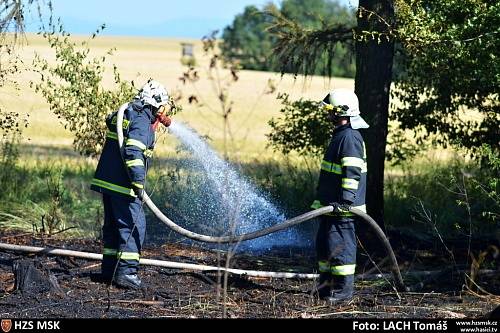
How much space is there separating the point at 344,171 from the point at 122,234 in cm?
197

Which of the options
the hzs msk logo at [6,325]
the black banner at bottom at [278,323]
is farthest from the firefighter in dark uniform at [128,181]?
the hzs msk logo at [6,325]

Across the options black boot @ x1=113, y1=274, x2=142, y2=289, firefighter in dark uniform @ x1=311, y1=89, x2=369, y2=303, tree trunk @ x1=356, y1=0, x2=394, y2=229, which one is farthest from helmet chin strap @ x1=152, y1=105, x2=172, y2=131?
tree trunk @ x1=356, y1=0, x2=394, y2=229

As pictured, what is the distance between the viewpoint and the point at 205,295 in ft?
26.1

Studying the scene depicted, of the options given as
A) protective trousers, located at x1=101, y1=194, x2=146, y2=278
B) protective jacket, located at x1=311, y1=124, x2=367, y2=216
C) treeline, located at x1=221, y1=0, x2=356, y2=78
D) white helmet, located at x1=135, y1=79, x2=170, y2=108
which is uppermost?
treeline, located at x1=221, y1=0, x2=356, y2=78

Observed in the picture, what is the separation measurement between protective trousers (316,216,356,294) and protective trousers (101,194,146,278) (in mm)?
1602

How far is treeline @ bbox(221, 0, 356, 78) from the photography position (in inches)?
476

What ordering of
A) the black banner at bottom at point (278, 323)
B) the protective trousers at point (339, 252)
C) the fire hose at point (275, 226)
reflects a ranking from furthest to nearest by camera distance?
1. the protective trousers at point (339, 252)
2. the fire hose at point (275, 226)
3. the black banner at bottom at point (278, 323)

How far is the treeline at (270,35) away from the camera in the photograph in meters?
12.1

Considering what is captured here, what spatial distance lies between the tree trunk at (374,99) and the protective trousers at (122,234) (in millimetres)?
3816

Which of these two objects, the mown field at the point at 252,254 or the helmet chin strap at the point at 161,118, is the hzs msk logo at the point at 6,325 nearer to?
the mown field at the point at 252,254

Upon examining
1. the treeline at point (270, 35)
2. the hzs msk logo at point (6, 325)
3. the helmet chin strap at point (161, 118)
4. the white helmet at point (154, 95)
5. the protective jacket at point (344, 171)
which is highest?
the treeline at point (270, 35)

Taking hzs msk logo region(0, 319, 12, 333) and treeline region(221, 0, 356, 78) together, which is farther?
treeline region(221, 0, 356, 78)

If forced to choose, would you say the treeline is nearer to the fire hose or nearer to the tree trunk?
the tree trunk

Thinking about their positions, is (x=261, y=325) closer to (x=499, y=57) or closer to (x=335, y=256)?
(x=335, y=256)
